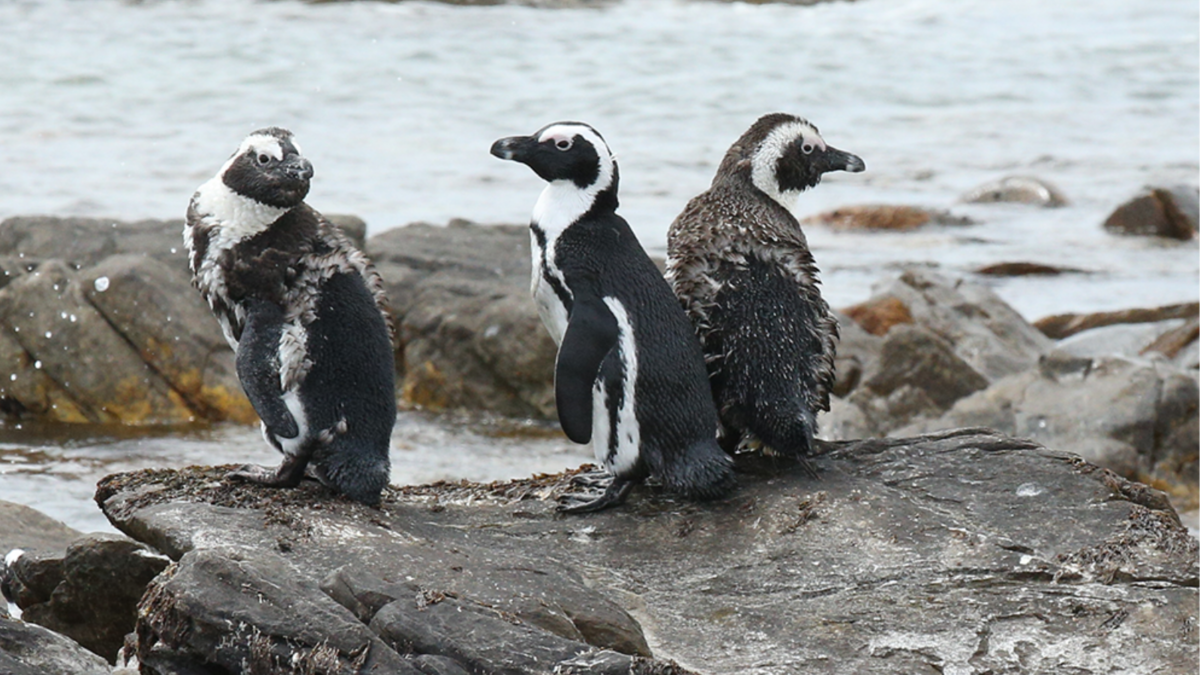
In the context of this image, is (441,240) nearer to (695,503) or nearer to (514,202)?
(514,202)

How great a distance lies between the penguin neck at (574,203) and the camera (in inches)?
197

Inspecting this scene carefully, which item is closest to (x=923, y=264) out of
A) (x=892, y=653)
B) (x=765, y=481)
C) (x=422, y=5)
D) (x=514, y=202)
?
(x=514, y=202)

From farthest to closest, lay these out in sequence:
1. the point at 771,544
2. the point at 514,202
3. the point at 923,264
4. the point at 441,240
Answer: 1. the point at 514,202
2. the point at 923,264
3. the point at 441,240
4. the point at 771,544

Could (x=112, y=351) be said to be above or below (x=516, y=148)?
below

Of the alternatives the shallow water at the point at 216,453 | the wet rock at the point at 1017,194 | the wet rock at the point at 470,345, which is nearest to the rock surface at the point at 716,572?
the shallow water at the point at 216,453

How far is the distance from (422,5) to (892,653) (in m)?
25.1

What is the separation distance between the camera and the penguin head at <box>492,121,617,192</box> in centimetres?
499

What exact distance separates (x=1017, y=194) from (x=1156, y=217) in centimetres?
198

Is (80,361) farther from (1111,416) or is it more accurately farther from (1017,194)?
(1017,194)

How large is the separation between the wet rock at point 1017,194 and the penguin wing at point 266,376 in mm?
13554

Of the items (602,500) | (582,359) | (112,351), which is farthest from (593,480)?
(112,351)

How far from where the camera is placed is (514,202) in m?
15.7

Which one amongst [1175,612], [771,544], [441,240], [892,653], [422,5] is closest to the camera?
[892,653]

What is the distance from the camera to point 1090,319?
38.2ft
